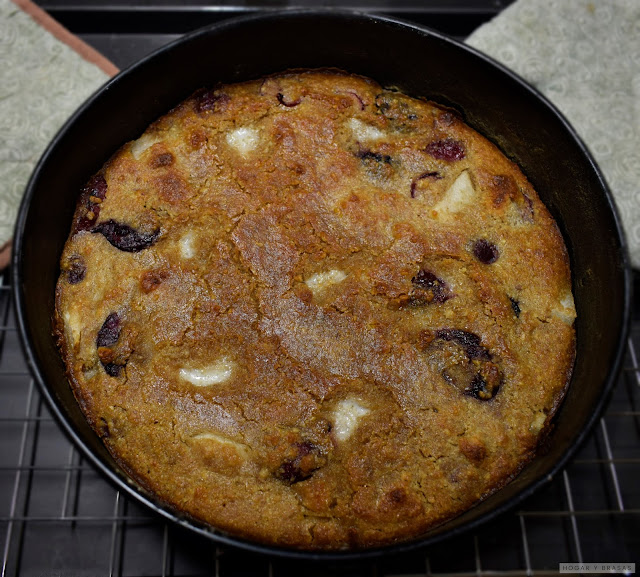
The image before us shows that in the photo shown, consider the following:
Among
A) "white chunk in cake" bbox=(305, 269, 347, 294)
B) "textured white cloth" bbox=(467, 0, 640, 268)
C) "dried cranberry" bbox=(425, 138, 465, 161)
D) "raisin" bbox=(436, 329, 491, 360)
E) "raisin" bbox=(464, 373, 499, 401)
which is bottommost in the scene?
"raisin" bbox=(464, 373, 499, 401)

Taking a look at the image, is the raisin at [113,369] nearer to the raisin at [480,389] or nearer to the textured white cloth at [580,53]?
the raisin at [480,389]

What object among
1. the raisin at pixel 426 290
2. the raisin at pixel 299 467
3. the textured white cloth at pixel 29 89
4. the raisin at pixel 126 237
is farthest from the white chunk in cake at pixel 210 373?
the textured white cloth at pixel 29 89

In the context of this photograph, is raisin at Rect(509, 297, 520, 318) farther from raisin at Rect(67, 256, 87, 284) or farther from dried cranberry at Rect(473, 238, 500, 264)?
raisin at Rect(67, 256, 87, 284)

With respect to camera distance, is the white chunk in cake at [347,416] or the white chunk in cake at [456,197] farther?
the white chunk in cake at [456,197]

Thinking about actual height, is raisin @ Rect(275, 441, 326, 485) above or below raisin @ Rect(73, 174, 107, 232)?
below

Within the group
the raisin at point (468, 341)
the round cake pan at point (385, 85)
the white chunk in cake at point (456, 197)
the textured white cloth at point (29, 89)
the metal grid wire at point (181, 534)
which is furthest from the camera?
the textured white cloth at point (29, 89)

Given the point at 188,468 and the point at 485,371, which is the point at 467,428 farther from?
the point at 188,468

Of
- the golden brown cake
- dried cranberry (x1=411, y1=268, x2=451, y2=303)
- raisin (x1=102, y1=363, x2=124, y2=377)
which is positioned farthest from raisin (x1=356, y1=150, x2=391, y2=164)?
raisin (x1=102, y1=363, x2=124, y2=377)
